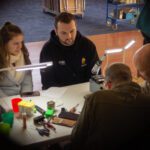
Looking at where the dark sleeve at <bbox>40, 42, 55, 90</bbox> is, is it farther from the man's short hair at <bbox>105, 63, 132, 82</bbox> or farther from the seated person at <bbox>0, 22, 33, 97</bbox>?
the man's short hair at <bbox>105, 63, 132, 82</bbox>

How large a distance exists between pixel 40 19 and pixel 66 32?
5449 mm

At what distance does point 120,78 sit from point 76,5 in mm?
6976

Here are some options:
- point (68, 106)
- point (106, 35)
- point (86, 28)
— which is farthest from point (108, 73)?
point (86, 28)

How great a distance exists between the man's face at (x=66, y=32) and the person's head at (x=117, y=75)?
1.12 m

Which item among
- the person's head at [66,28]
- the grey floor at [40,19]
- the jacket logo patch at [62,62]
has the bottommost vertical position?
the grey floor at [40,19]

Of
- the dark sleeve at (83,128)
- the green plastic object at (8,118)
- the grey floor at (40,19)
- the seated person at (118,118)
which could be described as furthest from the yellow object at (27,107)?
the grey floor at (40,19)

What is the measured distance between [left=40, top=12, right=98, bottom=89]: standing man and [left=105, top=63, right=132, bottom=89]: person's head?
1.17 metres

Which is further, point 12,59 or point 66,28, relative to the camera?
point 66,28

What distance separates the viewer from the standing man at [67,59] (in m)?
2.93

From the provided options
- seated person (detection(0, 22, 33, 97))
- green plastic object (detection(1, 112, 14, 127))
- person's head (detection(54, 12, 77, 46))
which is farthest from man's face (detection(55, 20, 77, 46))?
green plastic object (detection(1, 112, 14, 127))

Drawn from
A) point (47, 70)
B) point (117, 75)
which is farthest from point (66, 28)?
point (117, 75)

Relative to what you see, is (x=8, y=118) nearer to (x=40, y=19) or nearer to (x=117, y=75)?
(x=117, y=75)

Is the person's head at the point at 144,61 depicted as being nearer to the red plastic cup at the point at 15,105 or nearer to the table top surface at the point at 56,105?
the table top surface at the point at 56,105

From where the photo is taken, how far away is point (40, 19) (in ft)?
26.5
